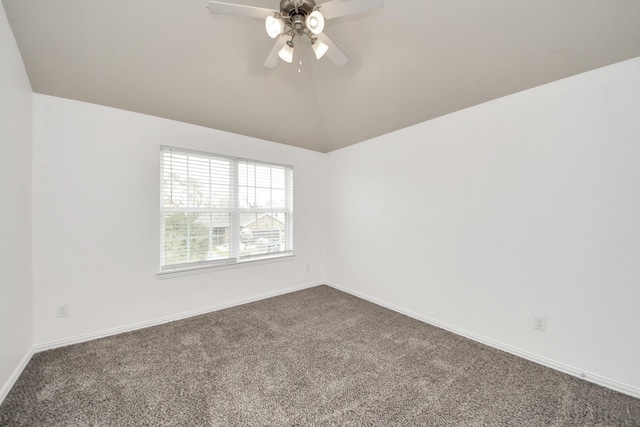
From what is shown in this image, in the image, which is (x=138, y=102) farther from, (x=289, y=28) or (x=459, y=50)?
(x=459, y=50)

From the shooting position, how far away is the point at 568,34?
1739 mm

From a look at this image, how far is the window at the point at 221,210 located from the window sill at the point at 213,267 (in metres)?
0.05

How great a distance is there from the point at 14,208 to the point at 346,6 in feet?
8.90

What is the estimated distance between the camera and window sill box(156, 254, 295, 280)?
9.34 feet

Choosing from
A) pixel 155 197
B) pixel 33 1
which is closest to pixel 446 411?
pixel 155 197

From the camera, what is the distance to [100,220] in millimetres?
2471

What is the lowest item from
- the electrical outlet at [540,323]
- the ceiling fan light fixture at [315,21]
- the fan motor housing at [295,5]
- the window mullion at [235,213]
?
the electrical outlet at [540,323]

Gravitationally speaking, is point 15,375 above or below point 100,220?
below

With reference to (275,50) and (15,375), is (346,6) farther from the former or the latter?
(15,375)


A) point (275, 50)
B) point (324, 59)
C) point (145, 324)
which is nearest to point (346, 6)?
point (275, 50)

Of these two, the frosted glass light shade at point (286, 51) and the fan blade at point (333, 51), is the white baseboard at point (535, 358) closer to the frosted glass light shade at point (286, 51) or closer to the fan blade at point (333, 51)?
the fan blade at point (333, 51)

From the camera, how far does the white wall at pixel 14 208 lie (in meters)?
1.68

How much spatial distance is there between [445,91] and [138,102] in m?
3.08

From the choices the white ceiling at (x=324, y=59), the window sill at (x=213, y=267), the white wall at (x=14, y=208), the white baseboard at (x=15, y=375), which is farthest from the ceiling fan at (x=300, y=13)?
the white baseboard at (x=15, y=375)
